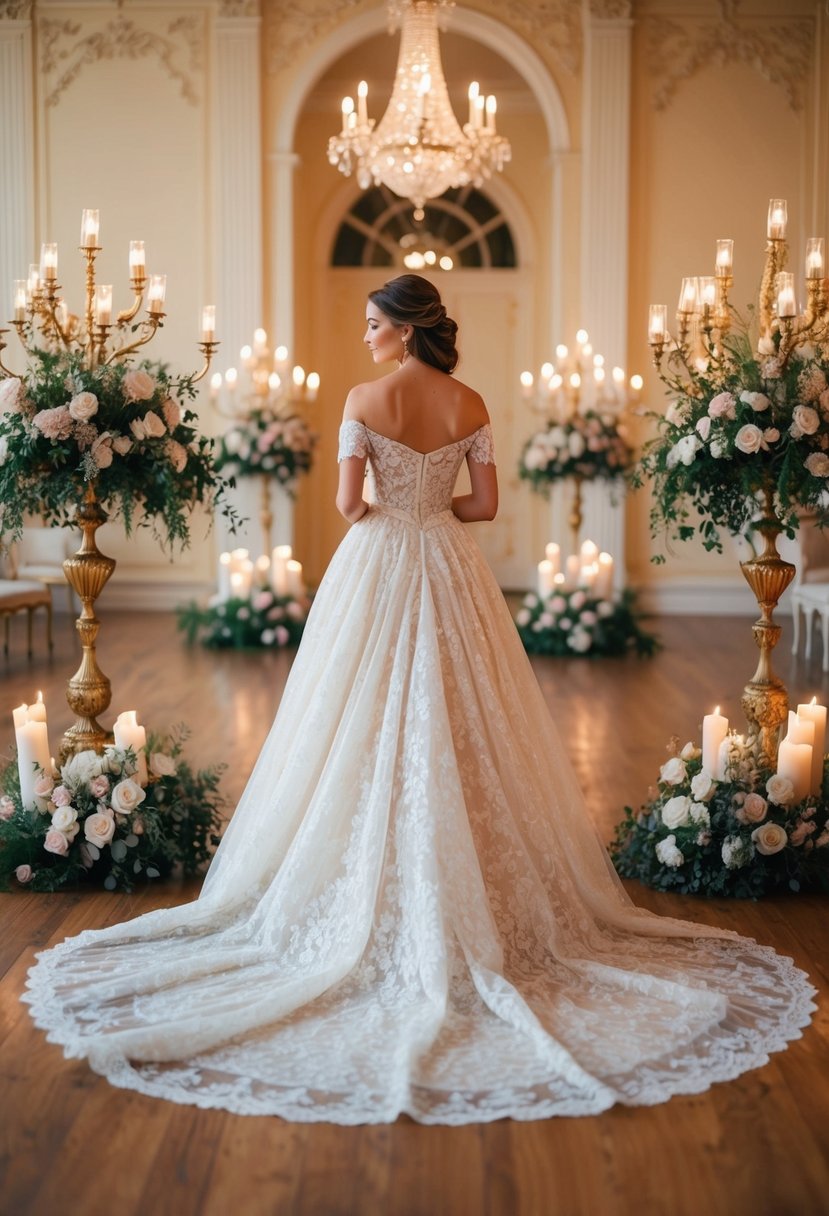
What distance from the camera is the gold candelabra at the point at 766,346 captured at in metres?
4.45

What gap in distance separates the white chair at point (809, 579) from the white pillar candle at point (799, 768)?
3.88 m

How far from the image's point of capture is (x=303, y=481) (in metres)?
12.3

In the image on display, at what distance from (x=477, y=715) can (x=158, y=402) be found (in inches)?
62.2

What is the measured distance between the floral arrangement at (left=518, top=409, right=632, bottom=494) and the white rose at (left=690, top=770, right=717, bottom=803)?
5.15m

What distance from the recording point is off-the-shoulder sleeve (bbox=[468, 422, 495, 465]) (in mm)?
3945

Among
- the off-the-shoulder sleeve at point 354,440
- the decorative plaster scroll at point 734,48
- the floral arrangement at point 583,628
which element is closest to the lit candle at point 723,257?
the off-the-shoulder sleeve at point 354,440

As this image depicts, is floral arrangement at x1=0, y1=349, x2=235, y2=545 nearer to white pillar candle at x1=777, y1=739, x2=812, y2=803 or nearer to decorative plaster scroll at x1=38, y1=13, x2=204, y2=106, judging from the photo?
white pillar candle at x1=777, y1=739, x2=812, y2=803

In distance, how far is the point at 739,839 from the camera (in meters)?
4.38

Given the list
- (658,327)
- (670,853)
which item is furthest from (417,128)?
(670,853)

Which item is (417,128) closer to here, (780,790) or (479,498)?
(479,498)

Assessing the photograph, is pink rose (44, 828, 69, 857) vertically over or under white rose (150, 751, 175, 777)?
under

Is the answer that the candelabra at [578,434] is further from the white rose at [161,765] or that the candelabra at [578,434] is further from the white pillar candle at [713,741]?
the white rose at [161,765]

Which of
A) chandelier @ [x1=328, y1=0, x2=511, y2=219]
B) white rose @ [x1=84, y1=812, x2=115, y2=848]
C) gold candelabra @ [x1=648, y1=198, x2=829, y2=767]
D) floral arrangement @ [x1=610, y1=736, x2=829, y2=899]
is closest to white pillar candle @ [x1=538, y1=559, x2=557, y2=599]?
chandelier @ [x1=328, y1=0, x2=511, y2=219]

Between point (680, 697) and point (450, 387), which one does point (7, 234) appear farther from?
point (450, 387)
